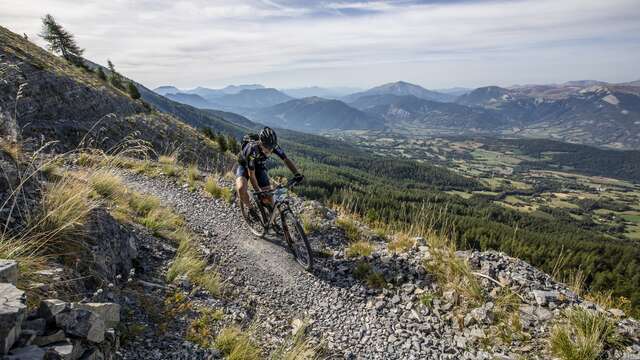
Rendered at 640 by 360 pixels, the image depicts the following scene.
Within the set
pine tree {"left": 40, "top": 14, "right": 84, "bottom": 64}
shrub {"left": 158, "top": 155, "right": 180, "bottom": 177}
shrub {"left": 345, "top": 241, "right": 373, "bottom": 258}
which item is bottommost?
shrub {"left": 345, "top": 241, "right": 373, "bottom": 258}

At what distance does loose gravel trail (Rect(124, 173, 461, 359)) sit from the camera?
6.64 metres

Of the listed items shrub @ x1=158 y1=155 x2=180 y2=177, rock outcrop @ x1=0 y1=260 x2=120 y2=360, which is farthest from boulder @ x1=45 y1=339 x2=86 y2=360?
shrub @ x1=158 y1=155 x2=180 y2=177

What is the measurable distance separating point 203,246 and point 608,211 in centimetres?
21273

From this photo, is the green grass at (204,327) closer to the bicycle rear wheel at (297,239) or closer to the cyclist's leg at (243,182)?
the bicycle rear wheel at (297,239)

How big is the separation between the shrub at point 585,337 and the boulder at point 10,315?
270 inches

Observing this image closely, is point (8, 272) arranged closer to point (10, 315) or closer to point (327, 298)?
point (10, 315)

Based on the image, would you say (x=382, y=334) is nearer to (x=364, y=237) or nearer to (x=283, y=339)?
(x=283, y=339)

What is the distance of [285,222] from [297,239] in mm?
610

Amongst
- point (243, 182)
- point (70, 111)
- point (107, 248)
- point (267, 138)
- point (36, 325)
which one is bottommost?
point (107, 248)

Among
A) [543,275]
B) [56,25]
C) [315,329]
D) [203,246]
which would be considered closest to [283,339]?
[315,329]

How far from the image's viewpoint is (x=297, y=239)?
378 inches

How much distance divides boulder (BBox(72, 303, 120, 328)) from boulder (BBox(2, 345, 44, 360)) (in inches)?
33.7

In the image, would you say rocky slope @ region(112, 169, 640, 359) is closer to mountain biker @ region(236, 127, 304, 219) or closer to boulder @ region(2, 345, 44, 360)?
mountain biker @ region(236, 127, 304, 219)

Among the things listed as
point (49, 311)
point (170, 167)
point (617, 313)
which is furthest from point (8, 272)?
point (170, 167)
